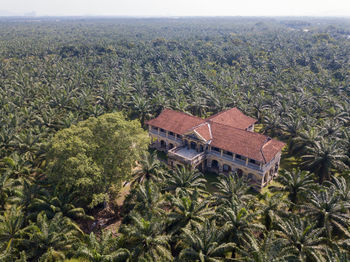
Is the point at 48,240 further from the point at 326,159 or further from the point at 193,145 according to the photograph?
the point at 326,159

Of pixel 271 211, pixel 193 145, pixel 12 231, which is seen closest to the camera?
pixel 12 231

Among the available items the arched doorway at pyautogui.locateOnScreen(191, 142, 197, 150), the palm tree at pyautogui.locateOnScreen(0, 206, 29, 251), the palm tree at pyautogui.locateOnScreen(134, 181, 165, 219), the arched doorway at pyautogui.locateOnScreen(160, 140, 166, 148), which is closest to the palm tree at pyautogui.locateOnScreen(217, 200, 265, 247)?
the palm tree at pyautogui.locateOnScreen(134, 181, 165, 219)

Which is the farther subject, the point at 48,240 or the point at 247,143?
the point at 247,143

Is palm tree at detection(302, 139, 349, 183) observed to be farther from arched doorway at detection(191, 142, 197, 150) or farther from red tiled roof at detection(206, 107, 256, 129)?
arched doorway at detection(191, 142, 197, 150)

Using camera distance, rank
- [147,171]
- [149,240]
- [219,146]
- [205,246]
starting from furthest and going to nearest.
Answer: [219,146], [147,171], [149,240], [205,246]

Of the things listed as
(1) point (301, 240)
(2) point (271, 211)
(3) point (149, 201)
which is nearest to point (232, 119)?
(2) point (271, 211)

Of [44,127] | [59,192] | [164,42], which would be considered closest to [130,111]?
[44,127]

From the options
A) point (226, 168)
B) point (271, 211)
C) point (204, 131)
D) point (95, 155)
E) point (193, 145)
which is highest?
point (95, 155)

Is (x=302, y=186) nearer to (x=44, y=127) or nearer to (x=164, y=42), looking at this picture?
(x=44, y=127)

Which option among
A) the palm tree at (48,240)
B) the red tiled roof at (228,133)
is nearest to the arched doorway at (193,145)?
the red tiled roof at (228,133)
